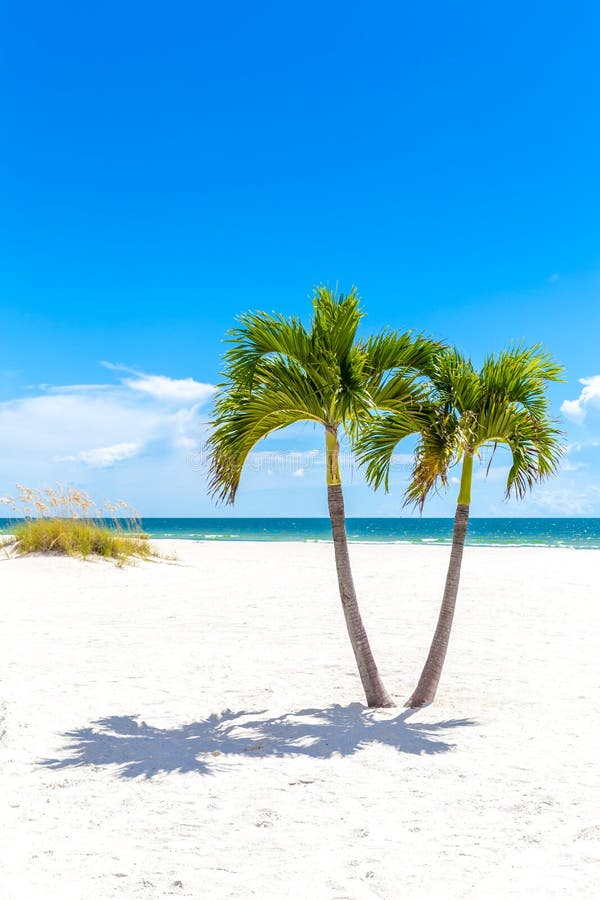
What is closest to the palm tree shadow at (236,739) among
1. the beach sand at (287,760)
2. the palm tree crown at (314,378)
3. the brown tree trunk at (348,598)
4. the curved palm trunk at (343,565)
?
the beach sand at (287,760)

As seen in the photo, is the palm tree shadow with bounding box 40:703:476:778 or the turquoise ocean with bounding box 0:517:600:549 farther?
the turquoise ocean with bounding box 0:517:600:549

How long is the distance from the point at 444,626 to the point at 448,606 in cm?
21

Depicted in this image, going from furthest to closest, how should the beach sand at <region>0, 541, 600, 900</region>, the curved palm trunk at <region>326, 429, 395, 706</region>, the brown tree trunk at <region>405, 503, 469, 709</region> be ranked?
the brown tree trunk at <region>405, 503, 469, 709</region>
the curved palm trunk at <region>326, 429, 395, 706</region>
the beach sand at <region>0, 541, 600, 900</region>

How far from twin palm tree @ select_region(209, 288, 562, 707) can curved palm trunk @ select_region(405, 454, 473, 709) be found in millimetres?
11

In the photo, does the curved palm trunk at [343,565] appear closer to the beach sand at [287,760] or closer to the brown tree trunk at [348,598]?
the brown tree trunk at [348,598]

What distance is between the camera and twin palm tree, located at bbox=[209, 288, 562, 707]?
20.9 feet

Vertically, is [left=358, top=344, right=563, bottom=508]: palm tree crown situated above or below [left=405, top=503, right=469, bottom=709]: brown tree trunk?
above

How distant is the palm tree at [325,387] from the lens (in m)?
6.34

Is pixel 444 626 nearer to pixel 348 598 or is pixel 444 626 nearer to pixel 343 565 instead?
pixel 348 598

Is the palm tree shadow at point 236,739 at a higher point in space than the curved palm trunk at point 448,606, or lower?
lower

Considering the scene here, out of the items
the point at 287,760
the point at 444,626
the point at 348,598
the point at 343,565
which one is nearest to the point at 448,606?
the point at 444,626

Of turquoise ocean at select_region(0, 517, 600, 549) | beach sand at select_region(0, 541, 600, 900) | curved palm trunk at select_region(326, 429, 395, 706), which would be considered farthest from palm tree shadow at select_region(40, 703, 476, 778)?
turquoise ocean at select_region(0, 517, 600, 549)

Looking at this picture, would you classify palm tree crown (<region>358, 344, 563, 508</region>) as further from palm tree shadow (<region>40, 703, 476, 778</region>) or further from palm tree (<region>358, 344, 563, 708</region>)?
palm tree shadow (<region>40, 703, 476, 778</region>)

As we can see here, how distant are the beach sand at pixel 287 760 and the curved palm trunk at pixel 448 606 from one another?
0.25 metres
